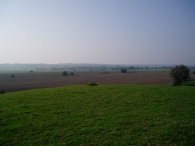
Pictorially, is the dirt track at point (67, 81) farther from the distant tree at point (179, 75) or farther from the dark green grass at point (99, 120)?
the dark green grass at point (99, 120)

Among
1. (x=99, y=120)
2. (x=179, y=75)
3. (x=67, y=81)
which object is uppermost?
(x=179, y=75)

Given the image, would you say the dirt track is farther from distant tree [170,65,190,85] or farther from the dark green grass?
the dark green grass

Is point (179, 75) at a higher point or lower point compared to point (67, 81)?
higher

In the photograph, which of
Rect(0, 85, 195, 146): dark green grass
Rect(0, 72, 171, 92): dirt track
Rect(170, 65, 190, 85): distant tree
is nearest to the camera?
Rect(0, 85, 195, 146): dark green grass

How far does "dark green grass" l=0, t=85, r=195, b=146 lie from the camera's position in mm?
12297

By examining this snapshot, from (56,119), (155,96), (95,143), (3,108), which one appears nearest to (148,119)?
(95,143)

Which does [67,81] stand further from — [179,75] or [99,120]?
[99,120]

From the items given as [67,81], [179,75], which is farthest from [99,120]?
[67,81]

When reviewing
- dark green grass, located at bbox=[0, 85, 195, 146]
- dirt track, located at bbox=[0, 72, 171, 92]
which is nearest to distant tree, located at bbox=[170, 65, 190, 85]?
dirt track, located at bbox=[0, 72, 171, 92]

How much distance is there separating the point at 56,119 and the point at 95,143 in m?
4.77

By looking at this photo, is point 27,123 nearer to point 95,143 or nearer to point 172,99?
point 95,143

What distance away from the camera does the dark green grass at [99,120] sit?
484 inches

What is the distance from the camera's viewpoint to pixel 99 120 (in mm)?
15211

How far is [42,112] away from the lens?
17484mm
